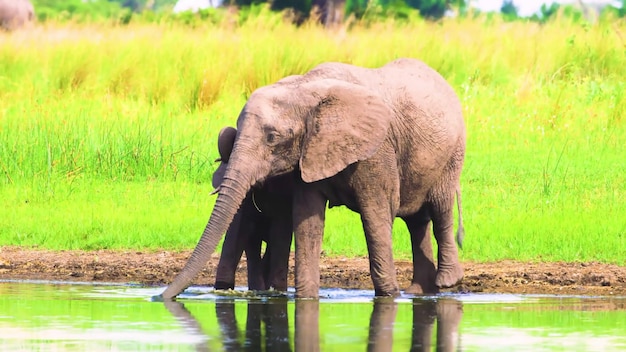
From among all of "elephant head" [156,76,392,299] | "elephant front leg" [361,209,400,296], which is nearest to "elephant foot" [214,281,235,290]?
"elephant head" [156,76,392,299]

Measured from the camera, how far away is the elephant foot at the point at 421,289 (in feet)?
33.4

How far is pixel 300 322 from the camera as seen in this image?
8102 mm

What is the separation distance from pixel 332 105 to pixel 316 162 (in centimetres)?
40

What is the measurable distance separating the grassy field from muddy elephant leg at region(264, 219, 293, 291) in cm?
173

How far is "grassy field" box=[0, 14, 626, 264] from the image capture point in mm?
12047

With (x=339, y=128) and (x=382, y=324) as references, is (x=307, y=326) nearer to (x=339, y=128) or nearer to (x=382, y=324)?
(x=382, y=324)

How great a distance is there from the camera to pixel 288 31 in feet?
66.9

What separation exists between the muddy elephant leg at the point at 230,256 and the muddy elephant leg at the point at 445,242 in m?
1.39

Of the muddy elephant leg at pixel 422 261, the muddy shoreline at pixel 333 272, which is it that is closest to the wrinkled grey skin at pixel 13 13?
the muddy shoreline at pixel 333 272

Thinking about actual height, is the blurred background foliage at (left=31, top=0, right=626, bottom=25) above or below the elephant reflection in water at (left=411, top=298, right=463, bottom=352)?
above

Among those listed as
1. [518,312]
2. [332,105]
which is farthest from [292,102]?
[518,312]

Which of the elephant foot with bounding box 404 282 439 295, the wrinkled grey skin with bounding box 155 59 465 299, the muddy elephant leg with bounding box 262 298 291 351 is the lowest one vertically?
the elephant foot with bounding box 404 282 439 295

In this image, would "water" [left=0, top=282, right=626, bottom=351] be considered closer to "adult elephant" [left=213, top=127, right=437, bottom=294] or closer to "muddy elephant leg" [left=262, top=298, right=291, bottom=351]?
"muddy elephant leg" [left=262, top=298, right=291, bottom=351]

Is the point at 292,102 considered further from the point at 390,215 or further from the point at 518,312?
the point at 518,312
